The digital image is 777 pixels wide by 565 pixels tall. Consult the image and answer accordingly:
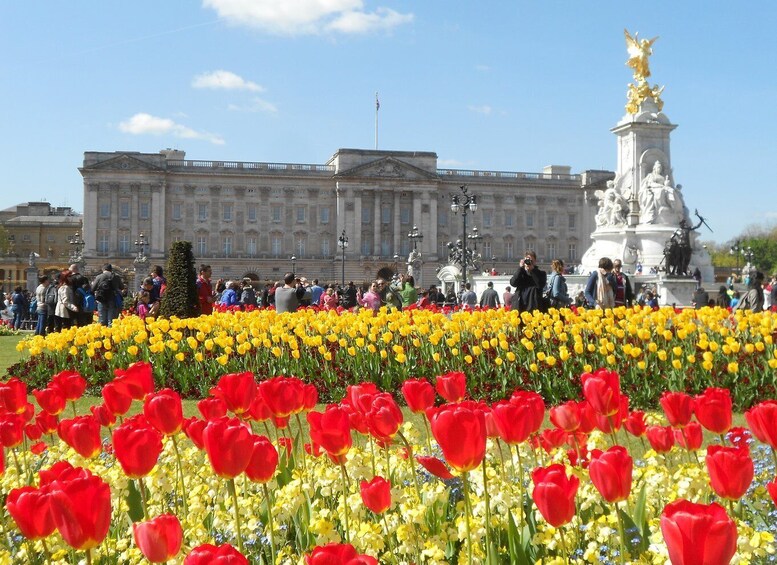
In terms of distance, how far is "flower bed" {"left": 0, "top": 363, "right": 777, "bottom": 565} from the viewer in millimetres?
1863

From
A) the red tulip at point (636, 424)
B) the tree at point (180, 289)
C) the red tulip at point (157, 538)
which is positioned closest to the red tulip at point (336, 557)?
the red tulip at point (157, 538)

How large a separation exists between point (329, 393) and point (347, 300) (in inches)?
468

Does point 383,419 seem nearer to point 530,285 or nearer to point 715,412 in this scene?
point 715,412

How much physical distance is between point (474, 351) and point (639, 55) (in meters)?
22.8

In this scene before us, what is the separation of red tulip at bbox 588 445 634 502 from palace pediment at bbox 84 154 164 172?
246ft

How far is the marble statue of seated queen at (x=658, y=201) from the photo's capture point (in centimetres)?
2828

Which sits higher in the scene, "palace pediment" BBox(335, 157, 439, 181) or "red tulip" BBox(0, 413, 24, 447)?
"palace pediment" BBox(335, 157, 439, 181)

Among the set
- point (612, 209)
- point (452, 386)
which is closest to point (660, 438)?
point (452, 386)

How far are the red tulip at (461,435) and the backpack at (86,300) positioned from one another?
1406 cm

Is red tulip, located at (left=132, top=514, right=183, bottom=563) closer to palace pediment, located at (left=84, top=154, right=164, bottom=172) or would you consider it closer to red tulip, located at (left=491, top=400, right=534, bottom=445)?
red tulip, located at (left=491, top=400, right=534, bottom=445)

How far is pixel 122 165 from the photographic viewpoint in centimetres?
7300

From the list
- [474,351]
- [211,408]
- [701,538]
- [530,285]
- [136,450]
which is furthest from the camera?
[530,285]

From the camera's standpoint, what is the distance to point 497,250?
80.6 meters

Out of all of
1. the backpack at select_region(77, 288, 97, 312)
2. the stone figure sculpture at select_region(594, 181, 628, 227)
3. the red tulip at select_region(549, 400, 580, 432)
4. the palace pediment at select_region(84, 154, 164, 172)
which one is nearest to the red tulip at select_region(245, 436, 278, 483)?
the red tulip at select_region(549, 400, 580, 432)
